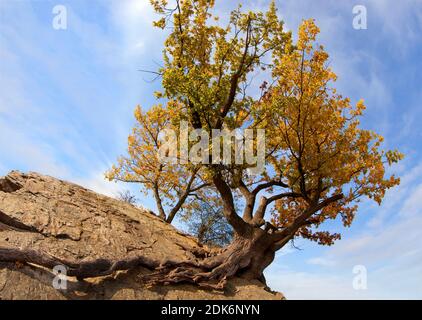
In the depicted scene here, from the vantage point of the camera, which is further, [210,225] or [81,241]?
[210,225]

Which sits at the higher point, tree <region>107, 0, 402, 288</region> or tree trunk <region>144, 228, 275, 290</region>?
tree <region>107, 0, 402, 288</region>

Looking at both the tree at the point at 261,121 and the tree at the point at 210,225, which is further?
the tree at the point at 210,225

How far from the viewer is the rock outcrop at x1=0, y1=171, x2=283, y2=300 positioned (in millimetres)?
13828

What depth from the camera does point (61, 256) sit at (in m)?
15.4

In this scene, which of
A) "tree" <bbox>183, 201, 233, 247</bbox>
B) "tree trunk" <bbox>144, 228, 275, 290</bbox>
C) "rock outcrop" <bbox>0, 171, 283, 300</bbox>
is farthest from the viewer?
"tree" <bbox>183, 201, 233, 247</bbox>

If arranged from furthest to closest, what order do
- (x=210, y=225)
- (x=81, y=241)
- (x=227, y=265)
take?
(x=210, y=225)
(x=227, y=265)
(x=81, y=241)

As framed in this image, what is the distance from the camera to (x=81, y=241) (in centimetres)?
1703

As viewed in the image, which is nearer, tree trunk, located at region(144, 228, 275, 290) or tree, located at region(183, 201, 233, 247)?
tree trunk, located at region(144, 228, 275, 290)

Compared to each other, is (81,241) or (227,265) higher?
(81,241)

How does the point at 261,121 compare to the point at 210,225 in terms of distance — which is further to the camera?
the point at 210,225

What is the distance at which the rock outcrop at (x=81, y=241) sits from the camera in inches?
544

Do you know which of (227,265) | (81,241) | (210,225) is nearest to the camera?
(81,241)

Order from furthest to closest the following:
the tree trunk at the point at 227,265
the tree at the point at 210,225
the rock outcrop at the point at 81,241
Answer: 1. the tree at the point at 210,225
2. the tree trunk at the point at 227,265
3. the rock outcrop at the point at 81,241
